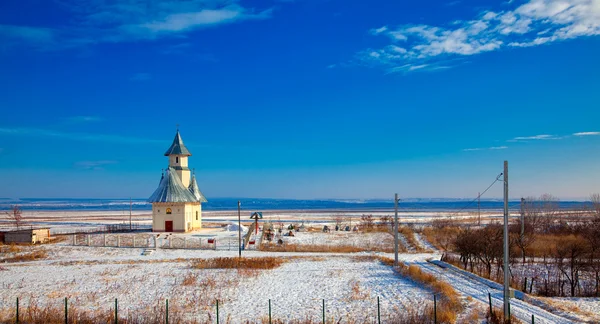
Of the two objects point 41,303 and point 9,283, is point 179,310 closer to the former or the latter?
point 41,303

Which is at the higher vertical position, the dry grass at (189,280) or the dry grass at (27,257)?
the dry grass at (189,280)

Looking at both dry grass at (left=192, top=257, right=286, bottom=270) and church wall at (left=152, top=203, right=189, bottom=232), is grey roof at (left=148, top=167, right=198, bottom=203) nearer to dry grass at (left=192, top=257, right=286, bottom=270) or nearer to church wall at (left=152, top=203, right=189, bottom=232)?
church wall at (left=152, top=203, right=189, bottom=232)

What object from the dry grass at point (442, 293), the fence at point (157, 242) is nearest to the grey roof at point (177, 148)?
the fence at point (157, 242)

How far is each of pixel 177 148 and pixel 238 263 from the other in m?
24.9

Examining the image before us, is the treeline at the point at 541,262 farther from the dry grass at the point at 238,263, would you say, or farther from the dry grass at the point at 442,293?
the dry grass at the point at 238,263

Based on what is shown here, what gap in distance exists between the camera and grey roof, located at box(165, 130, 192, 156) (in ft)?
163

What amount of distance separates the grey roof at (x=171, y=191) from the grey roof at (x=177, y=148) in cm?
348

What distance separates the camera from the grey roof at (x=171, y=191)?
44250mm

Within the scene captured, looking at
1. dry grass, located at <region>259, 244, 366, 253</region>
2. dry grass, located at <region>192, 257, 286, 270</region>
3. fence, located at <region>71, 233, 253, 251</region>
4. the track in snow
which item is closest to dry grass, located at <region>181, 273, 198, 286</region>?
dry grass, located at <region>192, 257, 286, 270</region>

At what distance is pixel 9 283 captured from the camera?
2273cm

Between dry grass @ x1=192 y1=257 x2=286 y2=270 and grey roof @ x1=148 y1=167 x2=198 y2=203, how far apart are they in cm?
1581

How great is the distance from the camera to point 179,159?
4988 centimetres

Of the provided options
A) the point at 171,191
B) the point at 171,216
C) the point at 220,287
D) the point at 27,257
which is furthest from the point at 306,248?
the point at 27,257

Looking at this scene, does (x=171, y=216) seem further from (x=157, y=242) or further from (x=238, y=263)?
(x=238, y=263)
